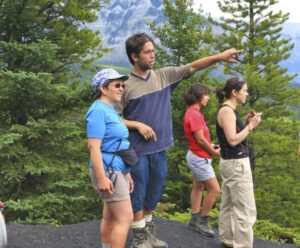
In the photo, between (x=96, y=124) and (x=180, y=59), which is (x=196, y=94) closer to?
(x=96, y=124)

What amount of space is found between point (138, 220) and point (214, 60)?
1.73 meters

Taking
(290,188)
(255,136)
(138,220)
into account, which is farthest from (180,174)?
(138,220)

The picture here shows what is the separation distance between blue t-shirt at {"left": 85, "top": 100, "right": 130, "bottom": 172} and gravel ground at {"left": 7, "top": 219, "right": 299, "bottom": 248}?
183 centimetres

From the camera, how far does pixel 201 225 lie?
5.91 metres

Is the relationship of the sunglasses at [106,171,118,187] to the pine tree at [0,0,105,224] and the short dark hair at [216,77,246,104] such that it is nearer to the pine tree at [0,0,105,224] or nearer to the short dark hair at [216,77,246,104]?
the short dark hair at [216,77,246,104]

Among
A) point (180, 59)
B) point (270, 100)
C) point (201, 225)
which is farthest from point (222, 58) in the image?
point (270, 100)

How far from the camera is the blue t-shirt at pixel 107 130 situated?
3494 millimetres

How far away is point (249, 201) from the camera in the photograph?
4809 mm

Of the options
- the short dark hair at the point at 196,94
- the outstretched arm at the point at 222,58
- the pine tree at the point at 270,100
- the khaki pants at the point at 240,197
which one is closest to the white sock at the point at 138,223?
the khaki pants at the point at 240,197

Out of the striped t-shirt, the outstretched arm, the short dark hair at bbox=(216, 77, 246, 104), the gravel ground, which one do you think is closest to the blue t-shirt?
the striped t-shirt

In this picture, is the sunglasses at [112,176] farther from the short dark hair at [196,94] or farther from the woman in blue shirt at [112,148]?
the short dark hair at [196,94]

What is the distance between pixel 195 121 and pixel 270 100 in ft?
62.7

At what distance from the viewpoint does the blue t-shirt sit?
11.5ft

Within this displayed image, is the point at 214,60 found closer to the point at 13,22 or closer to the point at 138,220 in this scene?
the point at 138,220
